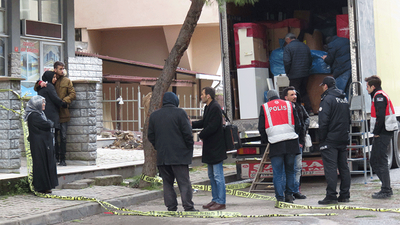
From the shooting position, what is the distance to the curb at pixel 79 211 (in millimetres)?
6277

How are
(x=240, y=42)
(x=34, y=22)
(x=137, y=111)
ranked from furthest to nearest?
(x=137, y=111), (x=34, y=22), (x=240, y=42)

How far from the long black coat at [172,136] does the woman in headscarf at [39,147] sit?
1935 millimetres

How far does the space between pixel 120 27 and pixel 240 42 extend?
959 centimetres

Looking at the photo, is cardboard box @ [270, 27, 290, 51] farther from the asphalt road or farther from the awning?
the awning

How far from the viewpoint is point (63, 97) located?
9.73m

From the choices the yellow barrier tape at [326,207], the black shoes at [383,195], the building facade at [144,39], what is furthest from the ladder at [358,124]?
the building facade at [144,39]

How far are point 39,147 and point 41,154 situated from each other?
0.11 metres

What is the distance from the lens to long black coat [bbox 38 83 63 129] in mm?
9406

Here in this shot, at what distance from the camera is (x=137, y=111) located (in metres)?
17.0

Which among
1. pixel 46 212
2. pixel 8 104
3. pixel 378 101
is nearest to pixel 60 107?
pixel 8 104

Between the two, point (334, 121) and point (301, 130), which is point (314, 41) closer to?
point (301, 130)

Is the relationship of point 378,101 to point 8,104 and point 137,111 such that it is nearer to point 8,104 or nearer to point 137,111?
point 8,104

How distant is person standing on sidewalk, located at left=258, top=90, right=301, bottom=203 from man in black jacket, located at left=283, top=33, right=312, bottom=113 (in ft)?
9.31

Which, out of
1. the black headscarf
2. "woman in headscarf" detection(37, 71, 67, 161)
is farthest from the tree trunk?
the black headscarf
